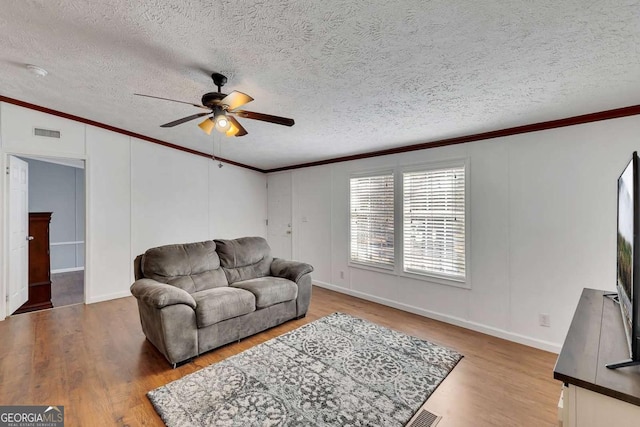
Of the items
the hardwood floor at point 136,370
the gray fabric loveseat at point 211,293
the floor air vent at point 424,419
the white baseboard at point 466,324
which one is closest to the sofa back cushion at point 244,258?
the gray fabric loveseat at point 211,293

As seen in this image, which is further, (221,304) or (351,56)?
(221,304)

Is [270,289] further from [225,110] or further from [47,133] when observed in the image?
[47,133]

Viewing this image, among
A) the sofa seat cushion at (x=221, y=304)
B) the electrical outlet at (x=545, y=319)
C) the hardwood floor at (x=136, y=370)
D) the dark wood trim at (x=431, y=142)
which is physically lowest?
the hardwood floor at (x=136, y=370)

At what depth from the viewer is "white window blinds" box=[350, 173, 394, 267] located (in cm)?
413

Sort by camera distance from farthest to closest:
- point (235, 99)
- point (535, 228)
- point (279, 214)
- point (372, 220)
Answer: point (279, 214) → point (372, 220) → point (535, 228) → point (235, 99)

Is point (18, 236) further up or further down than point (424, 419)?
further up

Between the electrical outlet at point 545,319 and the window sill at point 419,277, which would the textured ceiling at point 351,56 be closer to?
the window sill at point 419,277

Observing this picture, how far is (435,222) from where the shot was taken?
11.8 ft

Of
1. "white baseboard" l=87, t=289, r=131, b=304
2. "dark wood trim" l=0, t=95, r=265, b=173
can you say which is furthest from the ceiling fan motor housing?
"white baseboard" l=87, t=289, r=131, b=304

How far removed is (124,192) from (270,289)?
305 centimetres

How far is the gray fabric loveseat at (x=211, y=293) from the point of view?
2.47m

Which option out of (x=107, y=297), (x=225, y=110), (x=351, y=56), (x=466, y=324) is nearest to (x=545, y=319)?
(x=466, y=324)

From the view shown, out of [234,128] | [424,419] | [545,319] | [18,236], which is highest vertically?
[234,128]

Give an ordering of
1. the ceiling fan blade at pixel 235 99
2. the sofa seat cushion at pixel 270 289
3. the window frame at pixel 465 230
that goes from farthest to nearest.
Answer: the window frame at pixel 465 230, the sofa seat cushion at pixel 270 289, the ceiling fan blade at pixel 235 99
